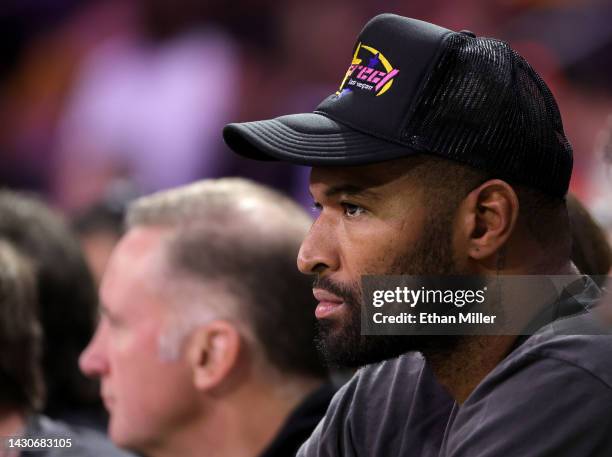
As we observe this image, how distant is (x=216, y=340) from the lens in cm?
238

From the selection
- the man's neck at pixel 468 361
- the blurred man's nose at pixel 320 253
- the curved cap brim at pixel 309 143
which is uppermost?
the curved cap brim at pixel 309 143

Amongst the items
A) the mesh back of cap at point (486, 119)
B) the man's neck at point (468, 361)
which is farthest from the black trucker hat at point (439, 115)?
the man's neck at point (468, 361)

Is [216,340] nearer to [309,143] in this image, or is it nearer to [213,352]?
[213,352]

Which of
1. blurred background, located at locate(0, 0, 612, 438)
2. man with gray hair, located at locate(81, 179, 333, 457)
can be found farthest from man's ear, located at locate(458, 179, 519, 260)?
blurred background, located at locate(0, 0, 612, 438)

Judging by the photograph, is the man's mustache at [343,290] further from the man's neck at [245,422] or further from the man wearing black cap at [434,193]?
the man's neck at [245,422]

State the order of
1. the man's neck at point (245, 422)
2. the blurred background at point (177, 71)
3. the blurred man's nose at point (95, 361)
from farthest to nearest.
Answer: the blurred background at point (177, 71)
the blurred man's nose at point (95, 361)
the man's neck at point (245, 422)

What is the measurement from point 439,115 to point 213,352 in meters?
1.02

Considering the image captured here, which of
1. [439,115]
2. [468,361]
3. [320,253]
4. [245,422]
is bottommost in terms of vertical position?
[245,422]

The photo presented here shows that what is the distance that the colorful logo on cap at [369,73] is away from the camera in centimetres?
162

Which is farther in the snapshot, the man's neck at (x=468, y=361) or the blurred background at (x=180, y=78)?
the blurred background at (x=180, y=78)

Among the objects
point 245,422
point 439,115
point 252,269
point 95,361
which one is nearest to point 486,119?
point 439,115

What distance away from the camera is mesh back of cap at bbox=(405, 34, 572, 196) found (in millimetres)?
1549

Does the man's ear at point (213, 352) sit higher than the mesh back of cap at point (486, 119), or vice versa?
the mesh back of cap at point (486, 119)

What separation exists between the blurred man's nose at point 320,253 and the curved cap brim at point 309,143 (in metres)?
0.12
